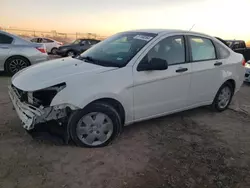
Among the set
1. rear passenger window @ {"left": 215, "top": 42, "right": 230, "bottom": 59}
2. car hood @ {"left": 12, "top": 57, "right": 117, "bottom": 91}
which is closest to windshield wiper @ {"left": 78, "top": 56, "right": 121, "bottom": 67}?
car hood @ {"left": 12, "top": 57, "right": 117, "bottom": 91}

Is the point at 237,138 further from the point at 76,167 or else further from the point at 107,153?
the point at 76,167

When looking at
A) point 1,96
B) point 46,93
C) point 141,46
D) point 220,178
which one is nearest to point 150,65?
point 141,46

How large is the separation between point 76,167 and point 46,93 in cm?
100

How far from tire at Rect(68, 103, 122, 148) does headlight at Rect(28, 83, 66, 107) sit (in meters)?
0.36

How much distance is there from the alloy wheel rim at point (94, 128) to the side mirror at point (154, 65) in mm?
911

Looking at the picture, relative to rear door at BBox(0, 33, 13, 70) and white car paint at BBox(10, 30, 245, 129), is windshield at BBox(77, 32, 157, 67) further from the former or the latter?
rear door at BBox(0, 33, 13, 70)

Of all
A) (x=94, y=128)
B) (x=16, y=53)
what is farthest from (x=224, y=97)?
(x=16, y=53)

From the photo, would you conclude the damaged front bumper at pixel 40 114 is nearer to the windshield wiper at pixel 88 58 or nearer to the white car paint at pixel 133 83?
the white car paint at pixel 133 83

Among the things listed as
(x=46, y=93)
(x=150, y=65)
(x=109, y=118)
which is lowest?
(x=109, y=118)

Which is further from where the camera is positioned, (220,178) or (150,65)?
(150,65)

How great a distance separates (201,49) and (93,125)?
2551 mm

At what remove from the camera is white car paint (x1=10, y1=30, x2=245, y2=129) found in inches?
144

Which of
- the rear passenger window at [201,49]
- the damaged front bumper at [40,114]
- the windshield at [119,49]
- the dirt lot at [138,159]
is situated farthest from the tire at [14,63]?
the rear passenger window at [201,49]

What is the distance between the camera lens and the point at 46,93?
362 cm
